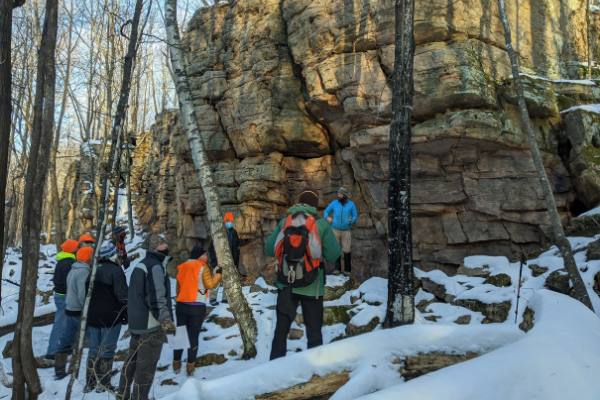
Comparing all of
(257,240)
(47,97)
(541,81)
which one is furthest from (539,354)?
A: (257,240)

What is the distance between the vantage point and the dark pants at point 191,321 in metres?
5.70

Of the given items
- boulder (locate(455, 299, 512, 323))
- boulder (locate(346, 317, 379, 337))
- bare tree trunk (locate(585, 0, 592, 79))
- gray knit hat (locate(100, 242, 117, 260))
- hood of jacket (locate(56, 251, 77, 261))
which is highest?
bare tree trunk (locate(585, 0, 592, 79))

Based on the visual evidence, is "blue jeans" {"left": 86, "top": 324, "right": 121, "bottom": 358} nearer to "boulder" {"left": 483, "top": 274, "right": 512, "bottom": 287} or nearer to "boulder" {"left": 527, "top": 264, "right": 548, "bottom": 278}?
"boulder" {"left": 483, "top": 274, "right": 512, "bottom": 287}

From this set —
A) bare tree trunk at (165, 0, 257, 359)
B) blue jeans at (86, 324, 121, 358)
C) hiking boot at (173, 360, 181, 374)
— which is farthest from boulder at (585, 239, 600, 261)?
blue jeans at (86, 324, 121, 358)

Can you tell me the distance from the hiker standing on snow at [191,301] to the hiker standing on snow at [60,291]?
2.22m

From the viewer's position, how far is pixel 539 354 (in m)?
2.14

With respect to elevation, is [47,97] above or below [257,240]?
above

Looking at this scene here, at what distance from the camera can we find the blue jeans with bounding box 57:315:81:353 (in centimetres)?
593

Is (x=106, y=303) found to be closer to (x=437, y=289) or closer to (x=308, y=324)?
(x=308, y=324)

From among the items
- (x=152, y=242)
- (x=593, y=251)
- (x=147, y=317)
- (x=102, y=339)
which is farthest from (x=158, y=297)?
(x=593, y=251)

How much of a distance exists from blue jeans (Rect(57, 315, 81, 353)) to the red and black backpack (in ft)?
13.5

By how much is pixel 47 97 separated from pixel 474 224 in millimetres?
10387

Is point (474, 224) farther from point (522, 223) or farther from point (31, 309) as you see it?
point (31, 309)

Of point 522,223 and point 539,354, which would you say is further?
point 522,223
